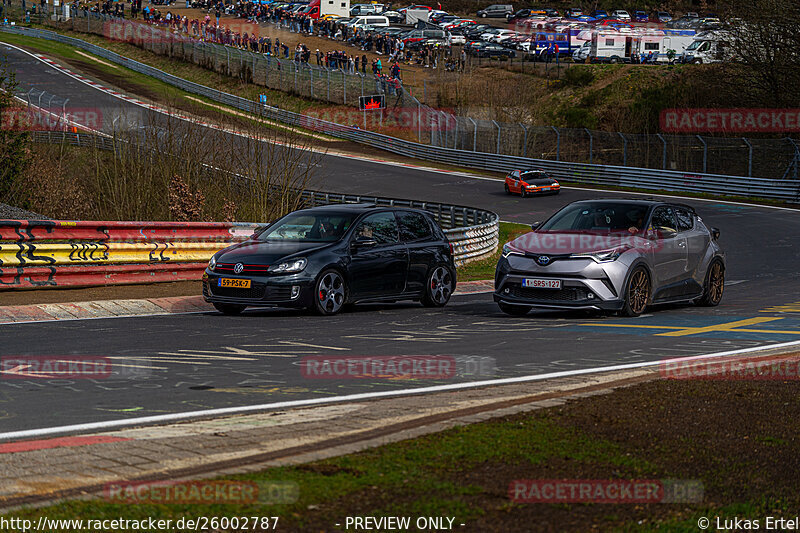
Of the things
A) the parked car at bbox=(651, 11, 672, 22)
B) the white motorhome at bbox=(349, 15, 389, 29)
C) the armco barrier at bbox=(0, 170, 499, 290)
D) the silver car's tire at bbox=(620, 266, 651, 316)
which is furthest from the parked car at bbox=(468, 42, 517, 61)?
the silver car's tire at bbox=(620, 266, 651, 316)

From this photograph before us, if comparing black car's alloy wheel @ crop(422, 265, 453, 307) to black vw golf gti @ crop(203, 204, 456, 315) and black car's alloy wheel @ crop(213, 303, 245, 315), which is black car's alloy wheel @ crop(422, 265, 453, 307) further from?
black car's alloy wheel @ crop(213, 303, 245, 315)

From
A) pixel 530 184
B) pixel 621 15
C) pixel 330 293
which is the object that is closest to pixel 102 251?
pixel 330 293

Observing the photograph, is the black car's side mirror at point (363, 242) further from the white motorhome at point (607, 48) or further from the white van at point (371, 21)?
the white van at point (371, 21)

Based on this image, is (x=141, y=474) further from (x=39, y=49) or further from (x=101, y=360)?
(x=39, y=49)

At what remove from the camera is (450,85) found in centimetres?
6744

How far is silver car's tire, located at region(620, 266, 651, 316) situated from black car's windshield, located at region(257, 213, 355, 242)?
168 inches

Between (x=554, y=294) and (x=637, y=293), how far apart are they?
50.4 inches

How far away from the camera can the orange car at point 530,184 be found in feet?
149

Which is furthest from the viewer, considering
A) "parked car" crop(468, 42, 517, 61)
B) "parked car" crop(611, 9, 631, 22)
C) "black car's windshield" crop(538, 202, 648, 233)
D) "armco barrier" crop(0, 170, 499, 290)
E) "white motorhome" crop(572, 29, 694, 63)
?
"parked car" crop(611, 9, 631, 22)

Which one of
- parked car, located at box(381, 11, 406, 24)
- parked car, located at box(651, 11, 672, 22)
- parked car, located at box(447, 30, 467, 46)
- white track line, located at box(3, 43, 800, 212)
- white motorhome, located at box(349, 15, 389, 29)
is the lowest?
white track line, located at box(3, 43, 800, 212)

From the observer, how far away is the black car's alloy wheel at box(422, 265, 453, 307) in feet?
51.9

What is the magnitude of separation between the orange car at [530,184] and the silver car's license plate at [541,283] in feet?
105

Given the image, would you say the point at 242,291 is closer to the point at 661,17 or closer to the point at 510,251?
the point at 510,251

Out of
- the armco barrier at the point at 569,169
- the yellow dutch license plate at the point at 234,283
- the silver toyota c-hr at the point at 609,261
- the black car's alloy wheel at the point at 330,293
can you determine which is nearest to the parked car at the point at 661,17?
the armco barrier at the point at 569,169
